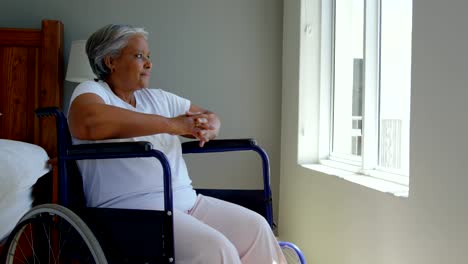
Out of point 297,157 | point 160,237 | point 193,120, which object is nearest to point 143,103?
point 193,120

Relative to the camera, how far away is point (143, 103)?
148 cm

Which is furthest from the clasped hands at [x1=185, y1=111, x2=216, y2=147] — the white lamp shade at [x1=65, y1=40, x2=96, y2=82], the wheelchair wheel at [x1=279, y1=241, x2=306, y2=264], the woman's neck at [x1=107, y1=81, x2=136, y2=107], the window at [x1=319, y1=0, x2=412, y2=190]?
the white lamp shade at [x1=65, y1=40, x2=96, y2=82]

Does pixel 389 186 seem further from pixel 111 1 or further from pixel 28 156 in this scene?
pixel 111 1

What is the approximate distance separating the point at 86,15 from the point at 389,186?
2121 mm

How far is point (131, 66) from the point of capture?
1.39 meters

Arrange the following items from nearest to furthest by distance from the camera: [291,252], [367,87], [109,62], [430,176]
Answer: [430,176], [109,62], [291,252], [367,87]

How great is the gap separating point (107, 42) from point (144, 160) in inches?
15.3

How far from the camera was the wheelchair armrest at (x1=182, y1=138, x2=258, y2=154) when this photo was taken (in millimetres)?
1359

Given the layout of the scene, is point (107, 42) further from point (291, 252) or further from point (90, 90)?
point (291, 252)

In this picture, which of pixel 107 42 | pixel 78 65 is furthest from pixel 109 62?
pixel 78 65

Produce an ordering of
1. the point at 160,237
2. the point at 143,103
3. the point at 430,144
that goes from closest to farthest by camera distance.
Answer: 1. the point at 160,237
2. the point at 430,144
3. the point at 143,103

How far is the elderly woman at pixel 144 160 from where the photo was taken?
1133 millimetres

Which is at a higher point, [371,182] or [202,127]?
[202,127]

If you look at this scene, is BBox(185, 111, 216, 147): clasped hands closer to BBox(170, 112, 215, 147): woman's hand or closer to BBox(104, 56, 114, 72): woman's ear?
BBox(170, 112, 215, 147): woman's hand
